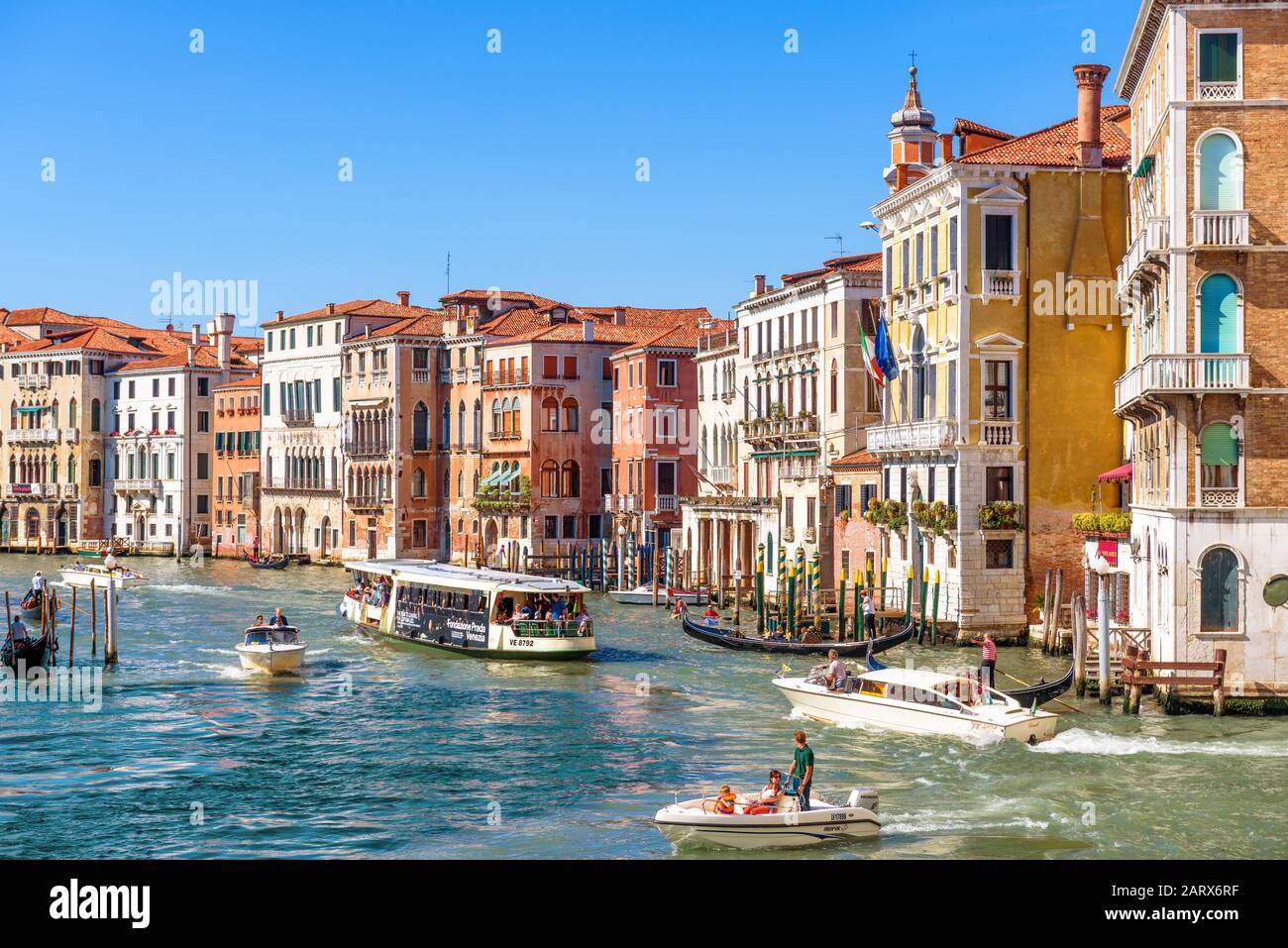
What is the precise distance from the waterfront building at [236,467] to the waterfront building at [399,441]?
1092cm

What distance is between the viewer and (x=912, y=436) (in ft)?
121

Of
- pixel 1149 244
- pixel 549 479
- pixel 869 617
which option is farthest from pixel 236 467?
pixel 1149 244

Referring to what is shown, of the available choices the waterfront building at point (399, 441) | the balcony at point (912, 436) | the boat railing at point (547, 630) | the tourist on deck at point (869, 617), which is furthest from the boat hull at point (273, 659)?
the waterfront building at point (399, 441)

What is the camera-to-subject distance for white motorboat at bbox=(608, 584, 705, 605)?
162 ft

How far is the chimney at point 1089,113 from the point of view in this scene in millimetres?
34375

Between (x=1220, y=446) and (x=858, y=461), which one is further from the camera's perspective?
(x=858, y=461)

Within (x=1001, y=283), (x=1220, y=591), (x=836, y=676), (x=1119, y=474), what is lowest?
(x=836, y=676)

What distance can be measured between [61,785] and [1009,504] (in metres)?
20.2

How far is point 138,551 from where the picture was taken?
8456 centimetres

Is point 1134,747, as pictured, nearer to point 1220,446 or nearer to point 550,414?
point 1220,446

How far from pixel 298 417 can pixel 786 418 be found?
37323 millimetres

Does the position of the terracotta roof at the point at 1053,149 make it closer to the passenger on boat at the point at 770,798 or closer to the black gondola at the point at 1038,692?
the black gondola at the point at 1038,692
